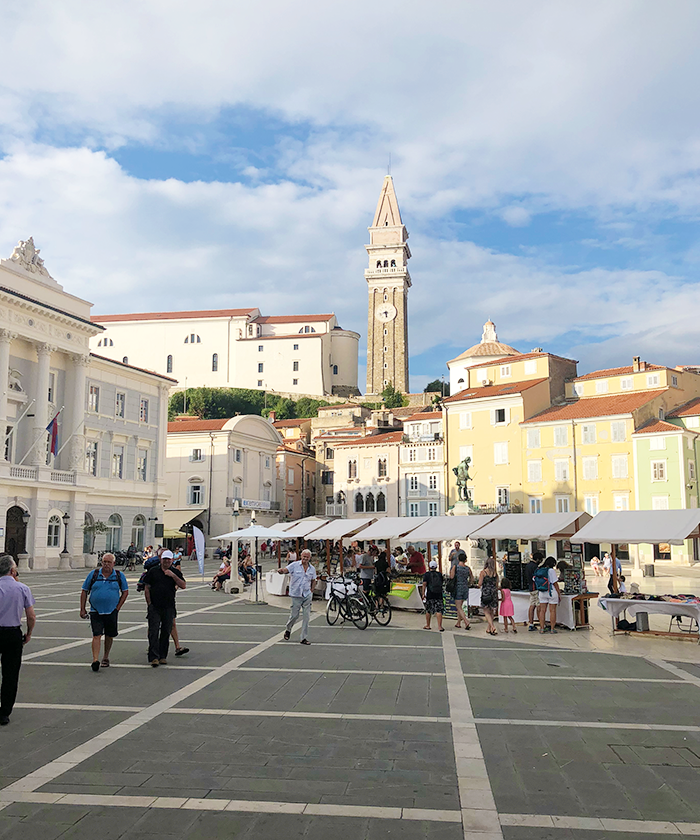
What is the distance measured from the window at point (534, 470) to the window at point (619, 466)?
5054mm

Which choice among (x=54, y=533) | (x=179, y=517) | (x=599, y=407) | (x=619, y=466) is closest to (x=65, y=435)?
(x=54, y=533)

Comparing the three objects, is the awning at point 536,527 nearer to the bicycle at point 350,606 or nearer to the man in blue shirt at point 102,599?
the bicycle at point 350,606

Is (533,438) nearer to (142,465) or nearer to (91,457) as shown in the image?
(142,465)

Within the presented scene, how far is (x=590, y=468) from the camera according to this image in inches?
1934

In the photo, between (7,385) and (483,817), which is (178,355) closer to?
(7,385)

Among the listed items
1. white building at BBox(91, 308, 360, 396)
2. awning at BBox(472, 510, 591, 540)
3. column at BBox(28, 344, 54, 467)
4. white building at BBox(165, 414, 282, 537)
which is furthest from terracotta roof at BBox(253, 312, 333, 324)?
awning at BBox(472, 510, 591, 540)

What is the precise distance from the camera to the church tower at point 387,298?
118 m

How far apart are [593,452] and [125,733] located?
45.9 metres

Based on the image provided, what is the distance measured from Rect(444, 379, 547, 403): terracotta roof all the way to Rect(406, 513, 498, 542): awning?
3286 cm

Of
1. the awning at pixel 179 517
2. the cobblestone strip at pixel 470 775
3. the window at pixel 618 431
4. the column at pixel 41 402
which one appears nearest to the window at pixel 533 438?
the window at pixel 618 431

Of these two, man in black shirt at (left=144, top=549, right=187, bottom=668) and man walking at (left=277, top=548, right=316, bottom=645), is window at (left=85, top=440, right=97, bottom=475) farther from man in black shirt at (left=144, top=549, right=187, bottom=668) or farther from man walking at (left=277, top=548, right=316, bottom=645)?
man in black shirt at (left=144, top=549, right=187, bottom=668)

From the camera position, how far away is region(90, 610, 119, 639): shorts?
418 inches

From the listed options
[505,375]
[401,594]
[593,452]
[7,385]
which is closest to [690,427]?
[593,452]

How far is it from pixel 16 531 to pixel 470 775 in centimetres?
3579
